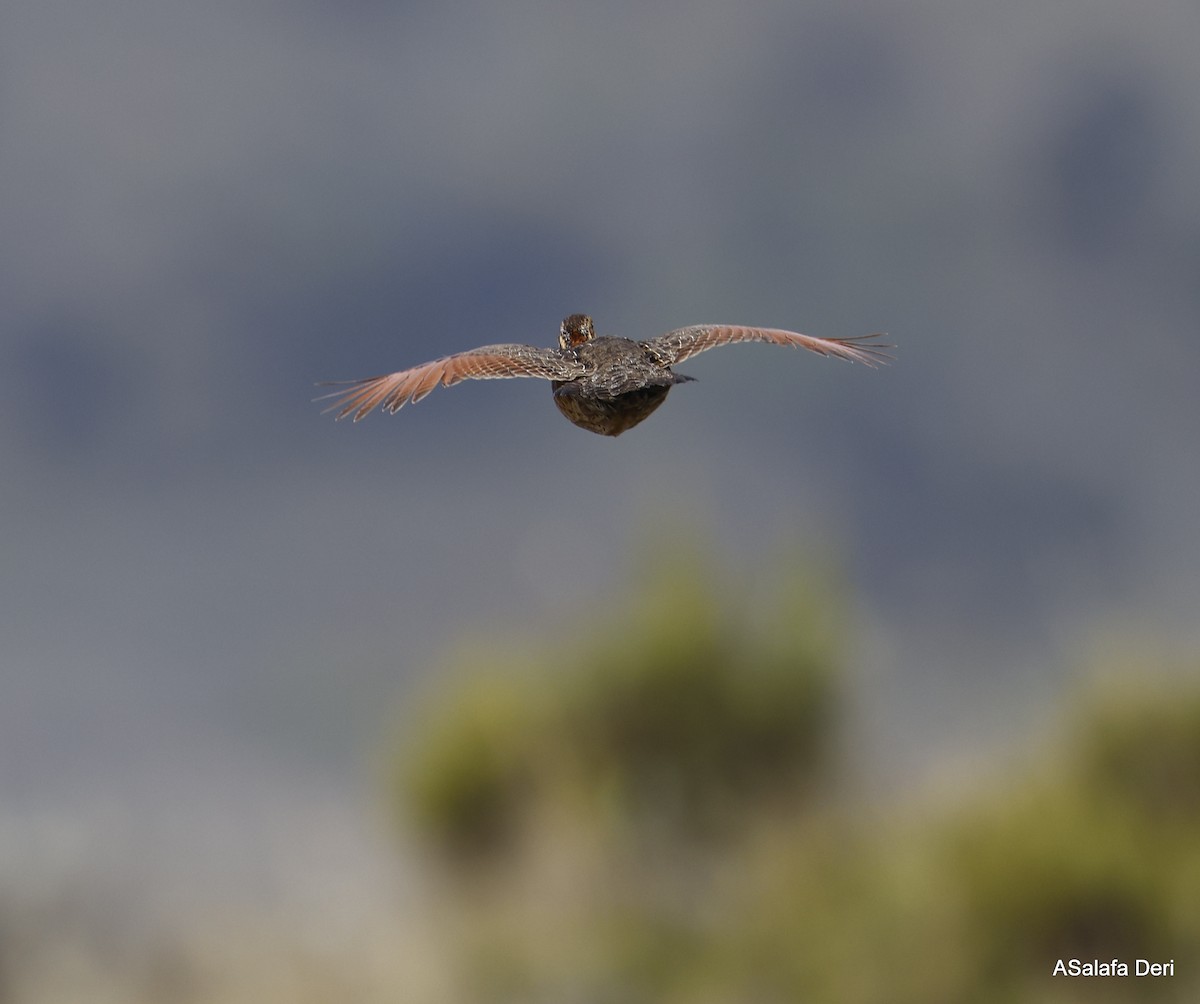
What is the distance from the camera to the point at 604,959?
2117 cm

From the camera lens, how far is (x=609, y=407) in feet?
33.1

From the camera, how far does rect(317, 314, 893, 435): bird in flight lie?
1000 centimetres

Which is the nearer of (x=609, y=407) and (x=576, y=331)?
(x=609, y=407)

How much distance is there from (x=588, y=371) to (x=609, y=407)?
460mm

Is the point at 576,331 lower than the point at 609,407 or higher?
higher

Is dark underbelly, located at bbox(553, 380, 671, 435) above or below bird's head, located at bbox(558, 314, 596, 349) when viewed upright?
below

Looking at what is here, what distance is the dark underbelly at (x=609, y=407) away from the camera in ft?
32.8

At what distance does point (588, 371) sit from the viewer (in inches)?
410

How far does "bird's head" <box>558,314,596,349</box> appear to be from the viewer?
37.4 ft

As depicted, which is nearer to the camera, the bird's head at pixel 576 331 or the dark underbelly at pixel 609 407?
the dark underbelly at pixel 609 407

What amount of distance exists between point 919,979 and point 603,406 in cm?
1309

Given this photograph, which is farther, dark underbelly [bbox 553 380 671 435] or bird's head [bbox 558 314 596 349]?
bird's head [bbox 558 314 596 349]

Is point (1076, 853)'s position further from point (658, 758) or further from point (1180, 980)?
point (658, 758)

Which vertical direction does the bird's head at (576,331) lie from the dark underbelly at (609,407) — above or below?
above
